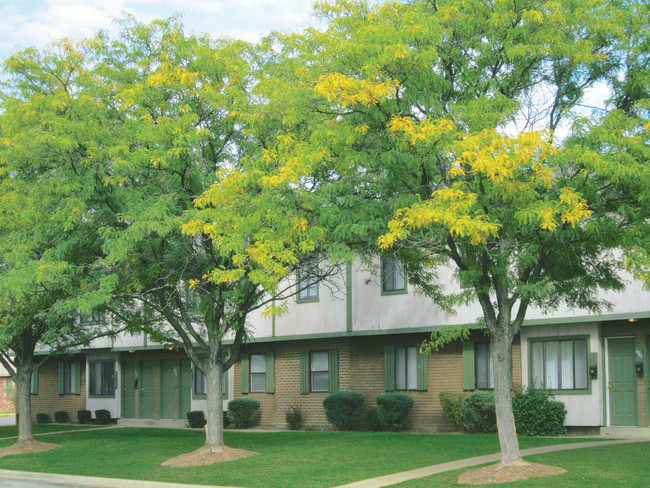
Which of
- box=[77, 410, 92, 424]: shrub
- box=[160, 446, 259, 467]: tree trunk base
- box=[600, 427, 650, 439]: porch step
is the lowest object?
box=[77, 410, 92, 424]: shrub

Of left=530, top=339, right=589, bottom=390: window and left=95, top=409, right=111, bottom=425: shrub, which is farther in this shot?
left=95, top=409, right=111, bottom=425: shrub

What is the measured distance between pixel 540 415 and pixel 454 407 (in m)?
2.95

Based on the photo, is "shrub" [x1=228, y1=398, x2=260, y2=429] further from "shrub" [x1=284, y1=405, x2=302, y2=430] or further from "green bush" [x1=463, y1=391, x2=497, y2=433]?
"green bush" [x1=463, y1=391, x2=497, y2=433]

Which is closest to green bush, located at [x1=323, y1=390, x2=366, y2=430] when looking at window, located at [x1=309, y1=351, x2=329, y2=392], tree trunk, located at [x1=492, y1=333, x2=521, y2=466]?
window, located at [x1=309, y1=351, x2=329, y2=392]

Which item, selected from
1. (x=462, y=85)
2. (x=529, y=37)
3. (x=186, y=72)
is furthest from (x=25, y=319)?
(x=529, y=37)

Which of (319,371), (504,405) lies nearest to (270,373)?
(319,371)

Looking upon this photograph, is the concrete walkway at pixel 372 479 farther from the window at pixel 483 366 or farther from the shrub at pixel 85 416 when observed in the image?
the shrub at pixel 85 416

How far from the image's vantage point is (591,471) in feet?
47.5

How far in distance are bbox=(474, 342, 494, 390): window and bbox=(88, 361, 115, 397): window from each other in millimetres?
19238

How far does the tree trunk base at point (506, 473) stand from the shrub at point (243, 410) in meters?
16.3

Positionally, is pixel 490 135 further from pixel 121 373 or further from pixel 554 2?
pixel 121 373

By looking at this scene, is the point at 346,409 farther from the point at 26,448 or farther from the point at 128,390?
the point at 128,390

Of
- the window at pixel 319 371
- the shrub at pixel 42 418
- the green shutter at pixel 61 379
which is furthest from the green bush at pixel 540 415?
the shrub at pixel 42 418

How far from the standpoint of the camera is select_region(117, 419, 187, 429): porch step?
33347 mm
